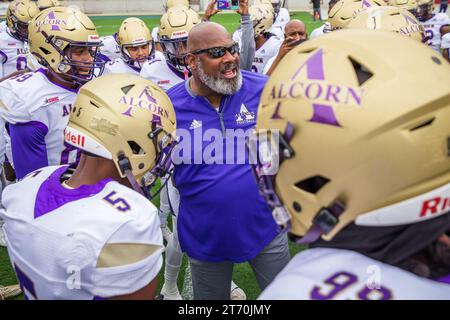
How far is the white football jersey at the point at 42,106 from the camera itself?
3094 mm

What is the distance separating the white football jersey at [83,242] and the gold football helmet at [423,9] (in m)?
6.76

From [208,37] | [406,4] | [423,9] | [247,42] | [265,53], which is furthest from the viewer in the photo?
[423,9]

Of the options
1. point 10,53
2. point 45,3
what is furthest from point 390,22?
point 45,3

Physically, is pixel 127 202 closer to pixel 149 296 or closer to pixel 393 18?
pixel 149 296

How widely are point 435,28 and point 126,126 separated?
6.55 meters

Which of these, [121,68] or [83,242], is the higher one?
[83,242]

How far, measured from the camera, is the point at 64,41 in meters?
3.37

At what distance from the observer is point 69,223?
162 centimetres

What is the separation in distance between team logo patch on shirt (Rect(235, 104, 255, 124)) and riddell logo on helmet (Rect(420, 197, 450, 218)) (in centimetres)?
154

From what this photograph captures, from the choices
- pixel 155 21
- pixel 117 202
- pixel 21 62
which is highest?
pixel 117 202

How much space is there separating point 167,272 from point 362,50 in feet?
8.49

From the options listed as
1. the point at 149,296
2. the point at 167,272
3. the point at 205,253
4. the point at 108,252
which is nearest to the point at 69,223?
the point at 108,252

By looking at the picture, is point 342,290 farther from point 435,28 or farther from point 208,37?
point 435,28

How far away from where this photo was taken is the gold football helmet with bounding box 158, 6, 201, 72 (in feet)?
15.4
